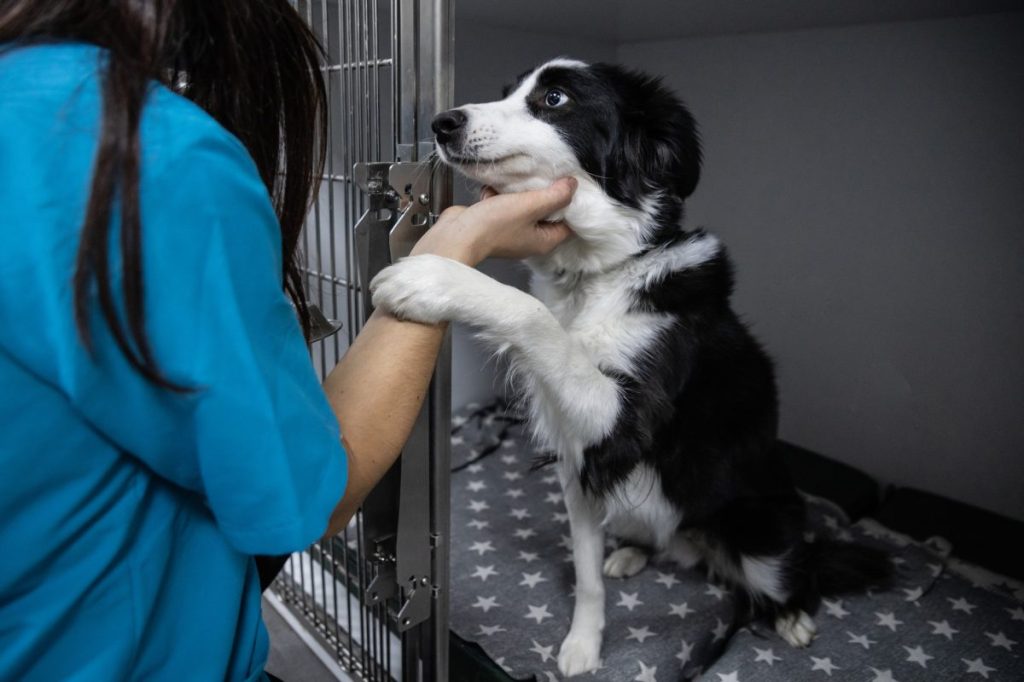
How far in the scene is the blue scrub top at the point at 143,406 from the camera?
1.40ft

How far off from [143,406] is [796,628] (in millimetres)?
1138

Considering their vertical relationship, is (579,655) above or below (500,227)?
below

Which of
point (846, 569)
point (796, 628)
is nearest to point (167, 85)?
point (796, 628)

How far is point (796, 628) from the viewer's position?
4.00 ft

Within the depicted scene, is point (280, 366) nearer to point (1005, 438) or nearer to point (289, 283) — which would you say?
point (289, 283)

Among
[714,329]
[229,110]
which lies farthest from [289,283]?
[714,329]

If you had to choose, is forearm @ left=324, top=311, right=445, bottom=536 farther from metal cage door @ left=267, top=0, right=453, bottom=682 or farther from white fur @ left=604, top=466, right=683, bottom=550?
white fur @ left=604, top=466, right=683, bottom=550

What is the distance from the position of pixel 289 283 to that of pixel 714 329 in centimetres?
68

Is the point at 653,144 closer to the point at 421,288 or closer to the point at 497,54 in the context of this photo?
the point at 421,288

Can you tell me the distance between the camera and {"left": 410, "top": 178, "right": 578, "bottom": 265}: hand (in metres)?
0.83

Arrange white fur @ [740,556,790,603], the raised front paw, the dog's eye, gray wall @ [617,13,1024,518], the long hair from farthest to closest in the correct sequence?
→ gray wall @ [617,13,1024,518] → white fur @ [740,556,790,603] → the dog's eye → the raised front paw → the long hair

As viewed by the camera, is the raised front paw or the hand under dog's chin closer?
the raised front paw

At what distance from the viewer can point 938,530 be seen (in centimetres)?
153

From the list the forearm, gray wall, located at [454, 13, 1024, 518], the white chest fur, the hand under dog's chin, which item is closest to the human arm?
the forearm
